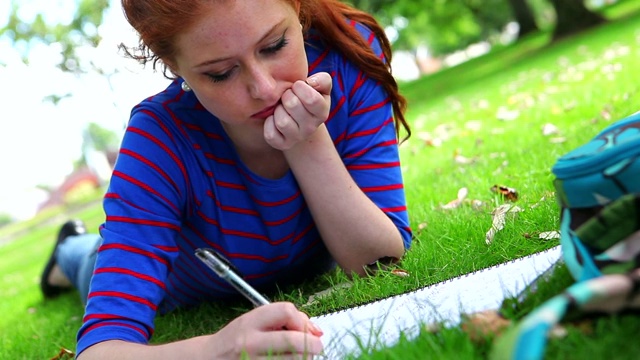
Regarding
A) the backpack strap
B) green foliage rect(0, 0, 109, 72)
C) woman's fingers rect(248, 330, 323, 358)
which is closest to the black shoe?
woman's fingers rect(248, 330, 323, 358)

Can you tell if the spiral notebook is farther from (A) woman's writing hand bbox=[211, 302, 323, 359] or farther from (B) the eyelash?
(B) the eyelash

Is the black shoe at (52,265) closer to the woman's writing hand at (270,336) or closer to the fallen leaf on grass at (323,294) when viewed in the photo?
the fallen leaf on grass at (323,294)

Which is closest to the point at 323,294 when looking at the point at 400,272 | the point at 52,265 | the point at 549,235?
the point at 400,272

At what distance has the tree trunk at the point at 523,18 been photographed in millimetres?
18484

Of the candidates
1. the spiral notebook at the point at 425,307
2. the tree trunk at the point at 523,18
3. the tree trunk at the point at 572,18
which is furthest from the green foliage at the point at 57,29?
the spiral notebook at the point at 425,307

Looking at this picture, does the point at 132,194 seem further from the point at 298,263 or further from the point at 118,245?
the point at 298,263

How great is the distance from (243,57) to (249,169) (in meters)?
0.44

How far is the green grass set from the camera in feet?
3.98

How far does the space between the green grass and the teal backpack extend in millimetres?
86

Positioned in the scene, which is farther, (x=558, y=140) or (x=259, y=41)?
(x=558, y=140)

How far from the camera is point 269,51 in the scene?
65.9 inches

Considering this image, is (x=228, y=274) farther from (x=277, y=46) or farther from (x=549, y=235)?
(x=549, y=235)

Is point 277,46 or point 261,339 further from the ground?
point 277,46

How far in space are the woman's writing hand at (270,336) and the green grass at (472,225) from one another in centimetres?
15
